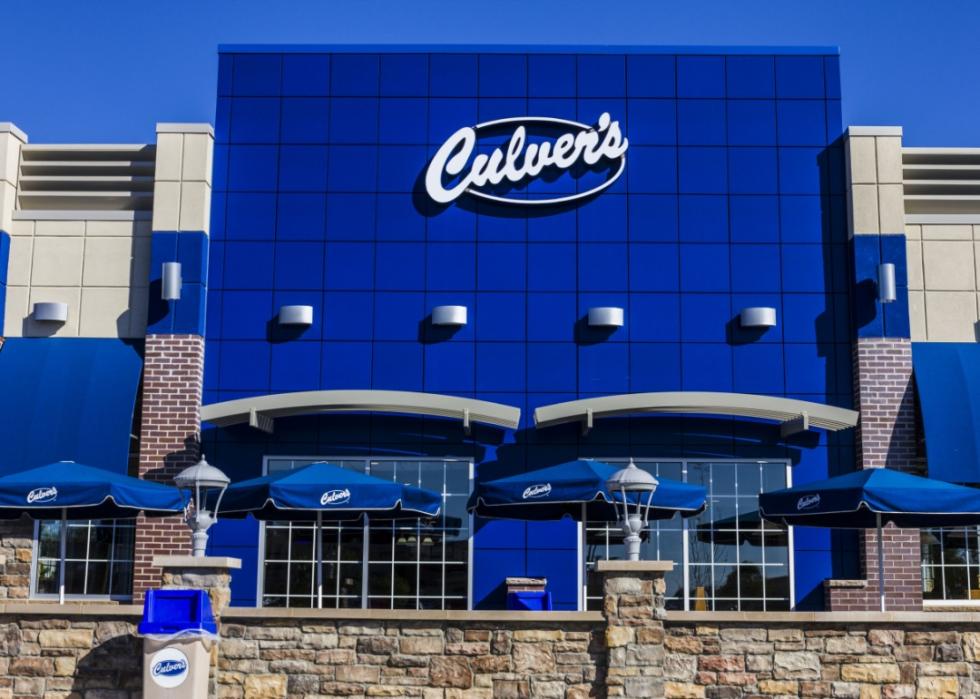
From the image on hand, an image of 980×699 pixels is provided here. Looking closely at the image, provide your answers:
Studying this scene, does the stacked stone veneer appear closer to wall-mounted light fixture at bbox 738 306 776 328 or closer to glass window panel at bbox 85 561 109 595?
glass window panel at bbox 85 561 109 595

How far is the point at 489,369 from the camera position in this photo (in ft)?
68.8

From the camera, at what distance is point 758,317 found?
20844 mm

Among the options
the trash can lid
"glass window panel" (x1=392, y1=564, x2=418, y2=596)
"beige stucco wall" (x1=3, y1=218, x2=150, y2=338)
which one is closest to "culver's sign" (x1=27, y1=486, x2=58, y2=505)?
the trash can lid

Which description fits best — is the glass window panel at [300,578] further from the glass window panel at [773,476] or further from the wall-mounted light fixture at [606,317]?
the glass window panel at [773,476]

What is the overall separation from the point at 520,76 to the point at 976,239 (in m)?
7.87

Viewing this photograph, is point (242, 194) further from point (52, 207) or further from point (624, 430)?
point (624, 430)

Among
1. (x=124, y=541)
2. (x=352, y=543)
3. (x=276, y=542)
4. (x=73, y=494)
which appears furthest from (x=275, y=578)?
(x=73, y=494)

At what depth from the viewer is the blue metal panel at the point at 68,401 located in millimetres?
20062

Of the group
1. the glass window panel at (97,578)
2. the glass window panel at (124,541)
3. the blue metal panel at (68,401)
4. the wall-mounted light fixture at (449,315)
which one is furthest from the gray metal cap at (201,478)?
the wall-mounted light fixture at (449,315)

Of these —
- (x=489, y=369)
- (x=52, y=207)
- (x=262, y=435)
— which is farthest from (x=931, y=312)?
(x=52, y=207)

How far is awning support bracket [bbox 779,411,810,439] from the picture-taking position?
1991cm

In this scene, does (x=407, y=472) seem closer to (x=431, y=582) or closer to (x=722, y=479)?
(x=431, y=582)

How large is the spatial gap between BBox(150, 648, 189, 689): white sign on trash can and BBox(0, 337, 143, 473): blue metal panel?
6.55 metres

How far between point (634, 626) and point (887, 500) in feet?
11.6
